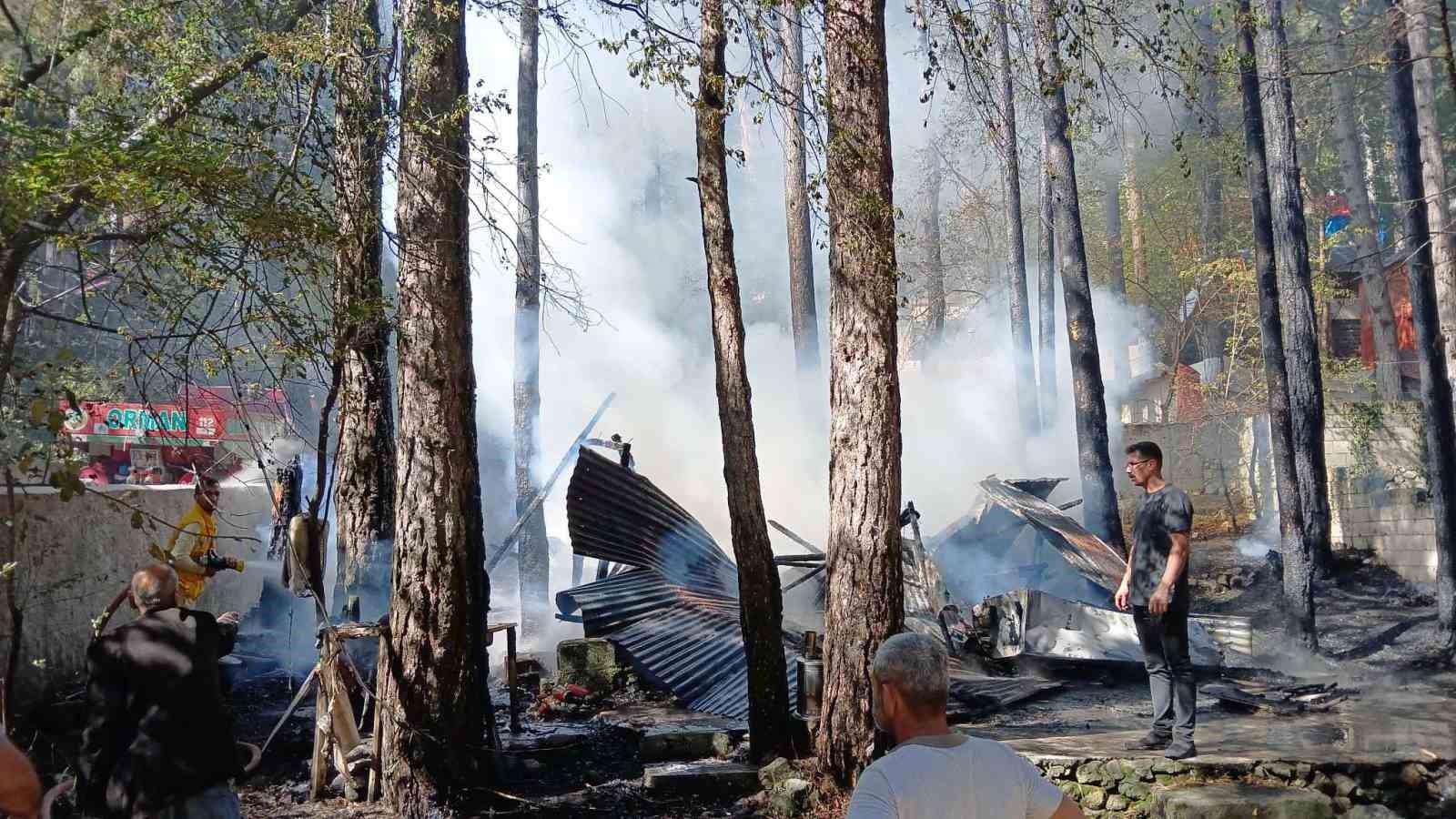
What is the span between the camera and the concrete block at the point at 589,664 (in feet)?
35.9

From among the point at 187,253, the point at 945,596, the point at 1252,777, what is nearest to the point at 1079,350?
the point at 945,596

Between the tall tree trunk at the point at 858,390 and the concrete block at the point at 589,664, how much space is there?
12.8 ft

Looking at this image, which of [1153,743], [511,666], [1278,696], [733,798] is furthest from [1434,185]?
[511,666]

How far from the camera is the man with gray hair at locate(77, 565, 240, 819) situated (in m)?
4.47

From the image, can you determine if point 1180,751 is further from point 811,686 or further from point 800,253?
point 800,253

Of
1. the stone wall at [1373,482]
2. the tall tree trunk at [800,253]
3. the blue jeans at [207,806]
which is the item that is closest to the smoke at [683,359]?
the tall tree trunk at [800,253]

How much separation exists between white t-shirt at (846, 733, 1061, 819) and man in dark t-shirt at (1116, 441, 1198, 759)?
14.1 feet

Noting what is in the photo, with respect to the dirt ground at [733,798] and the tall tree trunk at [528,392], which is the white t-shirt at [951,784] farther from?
the tall tree trunk at [528,392]

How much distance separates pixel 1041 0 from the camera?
1686cm

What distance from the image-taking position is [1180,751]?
6922 mm

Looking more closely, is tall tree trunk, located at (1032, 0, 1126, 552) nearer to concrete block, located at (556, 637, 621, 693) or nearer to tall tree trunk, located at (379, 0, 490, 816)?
concrete block, located at (556, 637, 621, 693)

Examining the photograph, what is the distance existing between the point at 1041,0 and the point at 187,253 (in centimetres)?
1387

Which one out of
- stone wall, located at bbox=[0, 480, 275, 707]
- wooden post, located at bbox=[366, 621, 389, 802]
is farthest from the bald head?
stone wall, located at bbox=[0, 480, 275, 707]

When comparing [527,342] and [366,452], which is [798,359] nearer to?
A: [527,342]
